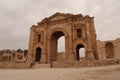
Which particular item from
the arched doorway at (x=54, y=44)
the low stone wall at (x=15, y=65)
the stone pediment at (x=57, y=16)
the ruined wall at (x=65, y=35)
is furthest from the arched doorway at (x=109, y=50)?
the low stone wall at (x=15, y=65)

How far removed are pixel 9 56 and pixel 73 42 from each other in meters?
26.8

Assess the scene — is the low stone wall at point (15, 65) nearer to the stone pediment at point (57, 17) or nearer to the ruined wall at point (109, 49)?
the stone pediment at point (57, 17)

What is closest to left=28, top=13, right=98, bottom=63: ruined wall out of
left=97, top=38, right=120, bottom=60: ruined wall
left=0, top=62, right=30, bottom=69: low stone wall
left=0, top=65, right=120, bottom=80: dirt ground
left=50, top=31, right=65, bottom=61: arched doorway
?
left=50, top=31, right=65, bottom=61: arched doorway

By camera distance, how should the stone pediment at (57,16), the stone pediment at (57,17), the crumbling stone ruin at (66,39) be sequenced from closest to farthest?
the crumbling stone ruin at (66,39), the stone pediment at (57,16), the stone pediment at (57,17)

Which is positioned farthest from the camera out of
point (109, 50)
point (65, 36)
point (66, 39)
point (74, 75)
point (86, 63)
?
point (109, 50)

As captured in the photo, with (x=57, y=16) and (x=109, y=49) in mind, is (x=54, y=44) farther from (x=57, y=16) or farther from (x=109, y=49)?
(x=109, y=49)

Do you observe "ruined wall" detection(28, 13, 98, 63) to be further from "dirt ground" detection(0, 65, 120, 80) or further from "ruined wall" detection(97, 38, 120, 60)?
"dirt ground" detection(0, 65, 120, 80)

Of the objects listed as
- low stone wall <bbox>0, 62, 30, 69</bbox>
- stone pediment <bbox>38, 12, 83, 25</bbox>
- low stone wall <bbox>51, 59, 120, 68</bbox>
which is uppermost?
stone pediment <bbox>38, 12, 83, 25</bbox>

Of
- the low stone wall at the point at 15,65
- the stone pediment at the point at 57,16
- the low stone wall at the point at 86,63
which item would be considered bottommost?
the low stone wall at the point at 15,65

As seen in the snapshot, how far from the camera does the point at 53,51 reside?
2588 cm

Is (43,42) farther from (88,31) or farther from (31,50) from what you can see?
(88,31)

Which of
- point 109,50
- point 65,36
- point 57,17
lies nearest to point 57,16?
point 57,17

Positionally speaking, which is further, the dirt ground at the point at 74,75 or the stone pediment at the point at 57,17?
→ the stone pediment at the point at 57,17

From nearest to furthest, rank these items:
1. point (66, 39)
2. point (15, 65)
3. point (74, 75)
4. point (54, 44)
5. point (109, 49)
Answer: point (74, 75)
point (15, 65)
point (66, 39)
point (54, 44)
point (109, 49)
